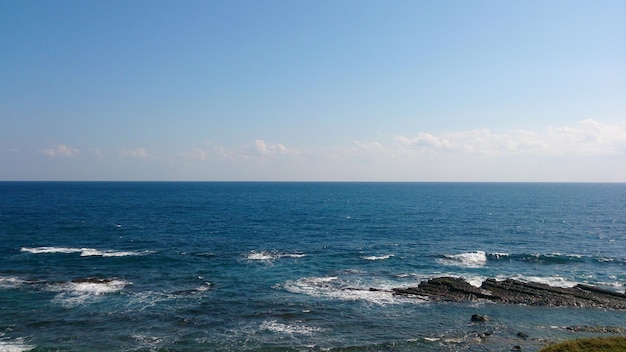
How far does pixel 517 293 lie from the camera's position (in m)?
56.1

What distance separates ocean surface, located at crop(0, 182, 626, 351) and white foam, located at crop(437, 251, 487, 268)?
1.35 ft

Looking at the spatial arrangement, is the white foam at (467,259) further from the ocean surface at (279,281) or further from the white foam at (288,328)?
the white foam at (288,328)

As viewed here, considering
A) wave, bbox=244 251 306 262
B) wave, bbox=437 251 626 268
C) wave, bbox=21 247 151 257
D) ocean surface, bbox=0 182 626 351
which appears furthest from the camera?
wave, bbox=21 247 151 257

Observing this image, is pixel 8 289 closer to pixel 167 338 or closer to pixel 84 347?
pixel 84 347

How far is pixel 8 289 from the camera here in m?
56.5

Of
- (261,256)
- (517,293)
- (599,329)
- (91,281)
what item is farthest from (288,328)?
(261,256)

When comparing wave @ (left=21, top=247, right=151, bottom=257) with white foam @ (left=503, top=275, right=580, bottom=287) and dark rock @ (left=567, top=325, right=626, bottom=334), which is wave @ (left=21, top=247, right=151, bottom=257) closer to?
white foam @ (left=503, top=275, right=580, bottom=287)

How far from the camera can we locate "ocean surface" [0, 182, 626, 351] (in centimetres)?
4281

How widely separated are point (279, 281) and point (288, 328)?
18441 millimetres

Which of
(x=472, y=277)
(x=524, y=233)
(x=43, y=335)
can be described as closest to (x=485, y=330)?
(x=472, y=277)

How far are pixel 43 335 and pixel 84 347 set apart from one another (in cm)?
624

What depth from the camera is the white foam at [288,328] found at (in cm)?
4419

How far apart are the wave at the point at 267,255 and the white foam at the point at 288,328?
3147cm

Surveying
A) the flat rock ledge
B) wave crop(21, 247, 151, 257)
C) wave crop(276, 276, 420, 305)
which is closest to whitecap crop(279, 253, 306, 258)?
wave crop(276, 276, 420, 305)
